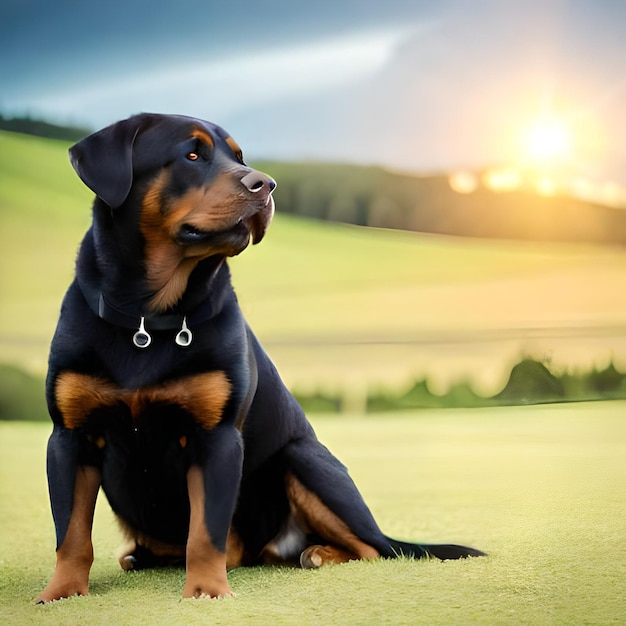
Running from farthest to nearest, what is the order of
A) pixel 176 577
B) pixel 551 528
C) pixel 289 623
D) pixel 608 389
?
pixel 608 389 → pixel 551 528 → pixel 176 577 → pixel 289 623

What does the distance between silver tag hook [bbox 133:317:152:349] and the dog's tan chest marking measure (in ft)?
0.35

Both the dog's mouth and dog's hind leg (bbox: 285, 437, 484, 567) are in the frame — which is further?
dog's hind leg (bbox: 285, 437, 484, 567)

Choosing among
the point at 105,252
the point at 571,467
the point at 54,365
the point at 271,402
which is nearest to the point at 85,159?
the point at 105,252

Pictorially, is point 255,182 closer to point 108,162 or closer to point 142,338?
point 108,162

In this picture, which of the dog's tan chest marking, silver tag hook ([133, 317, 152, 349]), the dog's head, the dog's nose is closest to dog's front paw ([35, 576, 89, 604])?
the dog's tan chest marking

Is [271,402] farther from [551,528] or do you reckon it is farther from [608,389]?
[608,389]

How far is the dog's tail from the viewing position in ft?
8.55

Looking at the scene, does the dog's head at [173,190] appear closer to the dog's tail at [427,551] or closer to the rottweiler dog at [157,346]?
the rottweiler dog at [157,346]

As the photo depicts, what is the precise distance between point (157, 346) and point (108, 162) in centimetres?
43

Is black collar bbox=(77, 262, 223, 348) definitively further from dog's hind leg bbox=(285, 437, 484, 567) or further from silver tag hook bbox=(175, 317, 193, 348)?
dog's hind leg bbox=(285, 437, 484, 567)

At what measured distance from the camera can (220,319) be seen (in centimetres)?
237

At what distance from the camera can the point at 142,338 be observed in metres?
2.30

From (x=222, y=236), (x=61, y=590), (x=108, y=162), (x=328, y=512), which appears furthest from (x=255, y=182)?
(x=61, y=590)

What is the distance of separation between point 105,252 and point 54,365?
0.29m
